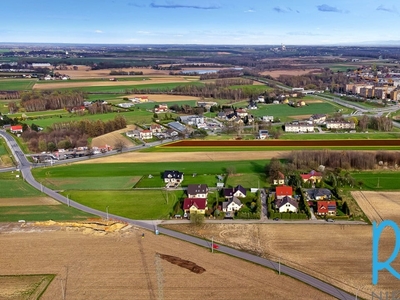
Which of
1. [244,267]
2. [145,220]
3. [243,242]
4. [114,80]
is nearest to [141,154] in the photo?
[145,220]

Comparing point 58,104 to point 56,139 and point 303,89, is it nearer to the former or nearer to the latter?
point 56,139

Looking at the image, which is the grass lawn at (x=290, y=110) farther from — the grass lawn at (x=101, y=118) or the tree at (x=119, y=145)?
the tree at (x=119, y=145)

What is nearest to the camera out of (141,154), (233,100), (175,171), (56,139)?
(175,171)

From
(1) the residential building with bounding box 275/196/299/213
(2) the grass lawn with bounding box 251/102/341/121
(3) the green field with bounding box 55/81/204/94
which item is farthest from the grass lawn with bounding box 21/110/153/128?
(1) the residential building with bounding box 275/196/299/213

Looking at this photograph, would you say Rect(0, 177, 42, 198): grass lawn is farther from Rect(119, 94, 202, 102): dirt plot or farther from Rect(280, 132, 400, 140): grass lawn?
Rect(119, 94, 202, 102): dirt plot

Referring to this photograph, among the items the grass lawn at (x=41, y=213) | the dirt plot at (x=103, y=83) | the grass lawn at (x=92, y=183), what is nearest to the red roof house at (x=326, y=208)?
the grass lawn at (x=92, y=183)

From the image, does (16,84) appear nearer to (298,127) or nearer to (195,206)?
(298,127)
